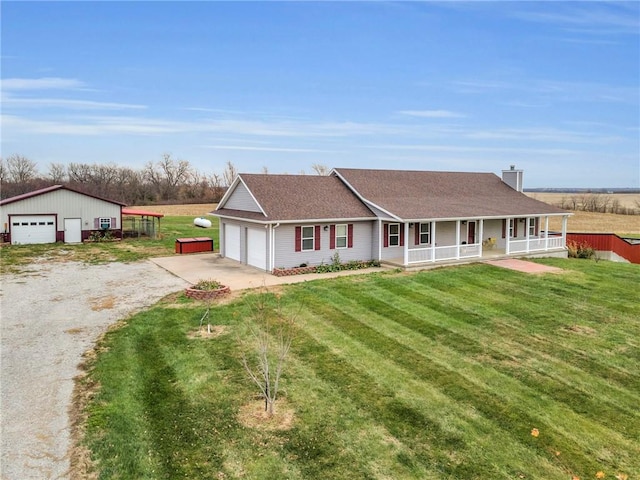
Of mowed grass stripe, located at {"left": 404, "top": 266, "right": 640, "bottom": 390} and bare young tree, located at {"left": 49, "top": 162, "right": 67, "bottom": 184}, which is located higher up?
bare young tree, located at {"left": 49, "top": 162, "right": 67, "bottom": 184}

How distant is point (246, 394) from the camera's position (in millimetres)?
8812

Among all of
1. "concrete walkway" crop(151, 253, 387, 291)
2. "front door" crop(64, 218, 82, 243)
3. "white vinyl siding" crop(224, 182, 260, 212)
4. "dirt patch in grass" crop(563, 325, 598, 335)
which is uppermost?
"white vinyl siding" crop(224, 182, 260, 212)

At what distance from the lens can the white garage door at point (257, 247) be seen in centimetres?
2066

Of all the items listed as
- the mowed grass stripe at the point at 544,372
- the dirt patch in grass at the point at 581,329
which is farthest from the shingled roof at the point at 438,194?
the dirt patch in grass at the point at 581,329

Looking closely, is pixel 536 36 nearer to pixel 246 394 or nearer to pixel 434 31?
pixel 434 31

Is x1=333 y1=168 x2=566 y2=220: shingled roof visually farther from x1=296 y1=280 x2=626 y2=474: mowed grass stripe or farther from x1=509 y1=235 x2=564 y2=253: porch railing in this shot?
x1=296 y1=280 x2=626 y2=474: mowed grass stripe

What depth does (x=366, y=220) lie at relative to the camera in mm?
22016

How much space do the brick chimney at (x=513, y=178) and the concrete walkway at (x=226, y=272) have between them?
14016 millimetres

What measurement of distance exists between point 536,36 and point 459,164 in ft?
103

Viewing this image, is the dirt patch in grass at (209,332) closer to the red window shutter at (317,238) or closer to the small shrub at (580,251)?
the red window shutter at (317,238)

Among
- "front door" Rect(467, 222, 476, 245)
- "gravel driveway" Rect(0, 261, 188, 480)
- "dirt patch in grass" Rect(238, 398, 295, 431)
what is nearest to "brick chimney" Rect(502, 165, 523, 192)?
"front door" Rect(467, 222, 476, 245)

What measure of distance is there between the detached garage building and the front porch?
20.7m

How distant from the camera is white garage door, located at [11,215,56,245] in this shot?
2980 centimetres

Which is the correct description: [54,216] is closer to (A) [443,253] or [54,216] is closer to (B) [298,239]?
(B) [298,239]
